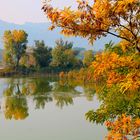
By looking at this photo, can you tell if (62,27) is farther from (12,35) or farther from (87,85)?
(12,35)

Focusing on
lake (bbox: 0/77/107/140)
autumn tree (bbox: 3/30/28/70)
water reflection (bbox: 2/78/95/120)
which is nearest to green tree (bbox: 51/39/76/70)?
autumn tree (bbox: 3/30/28/70)

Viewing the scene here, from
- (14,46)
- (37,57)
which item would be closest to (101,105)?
(37,57)

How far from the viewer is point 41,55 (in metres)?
68.8

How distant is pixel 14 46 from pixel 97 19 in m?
63.2

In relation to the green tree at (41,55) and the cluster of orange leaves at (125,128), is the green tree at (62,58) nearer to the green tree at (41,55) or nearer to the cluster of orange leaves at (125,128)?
the green tree at (41,55)

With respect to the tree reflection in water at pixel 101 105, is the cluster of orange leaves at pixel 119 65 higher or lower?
higher

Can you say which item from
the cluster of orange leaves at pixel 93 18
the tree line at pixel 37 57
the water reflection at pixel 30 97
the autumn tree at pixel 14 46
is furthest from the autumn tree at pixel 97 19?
the autumn tree at pixel 14 46

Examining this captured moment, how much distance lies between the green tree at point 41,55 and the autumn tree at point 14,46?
2.36 meters

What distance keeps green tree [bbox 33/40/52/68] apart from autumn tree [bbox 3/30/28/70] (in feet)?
7.73

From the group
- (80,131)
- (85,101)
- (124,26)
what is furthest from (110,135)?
(85,101)

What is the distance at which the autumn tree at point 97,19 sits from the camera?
640 cm

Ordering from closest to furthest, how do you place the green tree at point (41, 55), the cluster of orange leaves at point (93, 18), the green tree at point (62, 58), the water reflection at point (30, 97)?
the cluster of orange leaves at point (93, 18) → the water reflection at point (30, 97) → the green tree at point (62, 58) → the green tree at point (41, 55)

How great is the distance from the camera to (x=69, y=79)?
2144 inches

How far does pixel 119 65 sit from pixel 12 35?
6421 cm
